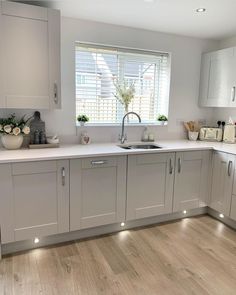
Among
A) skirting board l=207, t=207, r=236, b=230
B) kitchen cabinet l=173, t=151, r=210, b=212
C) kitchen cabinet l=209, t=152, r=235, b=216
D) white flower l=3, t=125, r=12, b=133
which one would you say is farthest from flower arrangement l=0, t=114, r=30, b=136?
skirting board l=207, t=207, r=236, b=230

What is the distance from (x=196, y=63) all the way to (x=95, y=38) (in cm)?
152

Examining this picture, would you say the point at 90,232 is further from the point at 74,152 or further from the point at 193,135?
the point at 193,135

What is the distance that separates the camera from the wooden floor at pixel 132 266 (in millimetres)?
1864

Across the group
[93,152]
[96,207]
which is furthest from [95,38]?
[96,207]

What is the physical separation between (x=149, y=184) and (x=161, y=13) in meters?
1.82

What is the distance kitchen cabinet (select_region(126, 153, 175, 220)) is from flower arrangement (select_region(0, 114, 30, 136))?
3.65 feet

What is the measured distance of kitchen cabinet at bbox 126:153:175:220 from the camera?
103 inches

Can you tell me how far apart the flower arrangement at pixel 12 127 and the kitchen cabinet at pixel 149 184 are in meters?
1.11

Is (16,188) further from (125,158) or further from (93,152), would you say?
(125,158)

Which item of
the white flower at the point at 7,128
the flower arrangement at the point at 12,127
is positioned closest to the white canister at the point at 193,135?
the flower arrangement at the point at 12,127

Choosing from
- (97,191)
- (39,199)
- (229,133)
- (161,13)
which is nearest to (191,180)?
(229,133)

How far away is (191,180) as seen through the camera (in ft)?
9.60

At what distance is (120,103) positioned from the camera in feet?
10.4

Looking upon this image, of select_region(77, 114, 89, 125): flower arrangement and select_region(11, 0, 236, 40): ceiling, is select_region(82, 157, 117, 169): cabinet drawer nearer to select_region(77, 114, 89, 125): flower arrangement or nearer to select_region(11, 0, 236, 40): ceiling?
select_region(77, 114, 89, 125): flower arrangement
